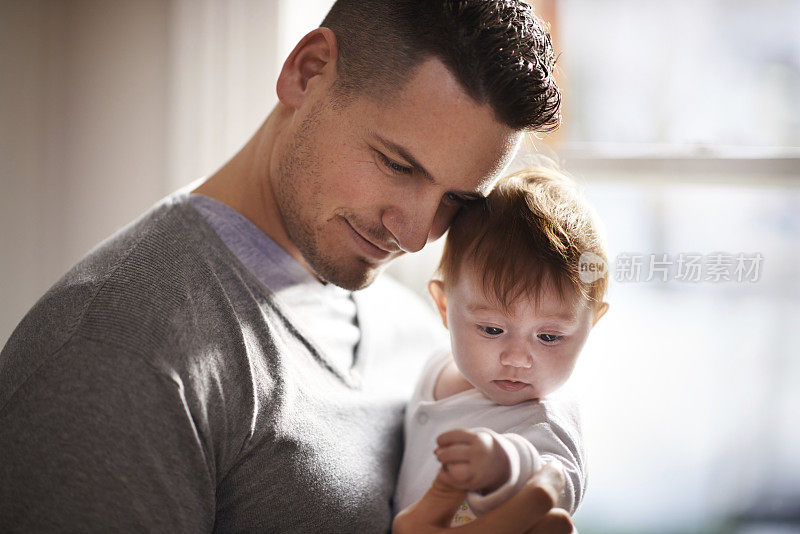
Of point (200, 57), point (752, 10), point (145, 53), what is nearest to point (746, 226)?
point (752, 10)

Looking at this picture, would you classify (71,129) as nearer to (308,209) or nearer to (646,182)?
(308,209)

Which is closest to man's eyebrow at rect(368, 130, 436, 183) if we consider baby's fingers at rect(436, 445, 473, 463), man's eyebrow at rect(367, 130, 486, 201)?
man's eyebrow at rect(367, 130, 486, 201)

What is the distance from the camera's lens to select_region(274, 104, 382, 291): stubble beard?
1142mm

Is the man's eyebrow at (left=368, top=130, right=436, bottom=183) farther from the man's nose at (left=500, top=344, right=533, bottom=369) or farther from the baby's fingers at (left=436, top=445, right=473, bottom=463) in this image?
the baby's fingers at (left=436, top=445, right=473, bottom=463)

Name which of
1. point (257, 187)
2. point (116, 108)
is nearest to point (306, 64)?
point (257, 187)

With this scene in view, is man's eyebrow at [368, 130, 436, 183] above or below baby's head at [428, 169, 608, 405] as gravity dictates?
above

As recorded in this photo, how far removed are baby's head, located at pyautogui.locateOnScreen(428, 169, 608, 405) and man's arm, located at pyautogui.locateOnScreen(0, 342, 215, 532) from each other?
0.47m

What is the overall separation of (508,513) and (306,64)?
822 millimetres

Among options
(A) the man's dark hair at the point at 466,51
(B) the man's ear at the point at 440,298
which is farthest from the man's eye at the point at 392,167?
(B) the man's ear at the point at 440,298

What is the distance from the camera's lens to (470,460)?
2.54 ft

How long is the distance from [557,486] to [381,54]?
0.71 m

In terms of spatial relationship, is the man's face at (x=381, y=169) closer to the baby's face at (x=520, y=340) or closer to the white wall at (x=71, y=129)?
the baby's face at (x=520, y=340)

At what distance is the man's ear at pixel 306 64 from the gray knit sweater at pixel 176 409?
28 cm

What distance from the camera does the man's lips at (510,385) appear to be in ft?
3.53
